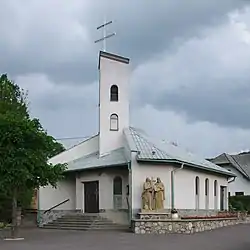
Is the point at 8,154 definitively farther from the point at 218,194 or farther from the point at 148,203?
the point at 218,194

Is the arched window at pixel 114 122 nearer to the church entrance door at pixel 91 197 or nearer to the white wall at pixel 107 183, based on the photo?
the white wall at pixel 107 183

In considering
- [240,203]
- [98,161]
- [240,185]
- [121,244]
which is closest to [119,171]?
[98,161]

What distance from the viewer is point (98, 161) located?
31000 mm

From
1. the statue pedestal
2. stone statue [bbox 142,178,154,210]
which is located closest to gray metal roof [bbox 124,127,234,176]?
stone statue [bbox 142,178,154,210]

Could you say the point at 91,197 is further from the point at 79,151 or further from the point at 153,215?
the point at 153,215

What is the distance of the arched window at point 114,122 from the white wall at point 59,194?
4.35 m

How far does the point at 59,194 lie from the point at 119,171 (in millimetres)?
5365

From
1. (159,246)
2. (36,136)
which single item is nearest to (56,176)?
(36,136)

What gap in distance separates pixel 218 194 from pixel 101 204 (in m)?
9.40

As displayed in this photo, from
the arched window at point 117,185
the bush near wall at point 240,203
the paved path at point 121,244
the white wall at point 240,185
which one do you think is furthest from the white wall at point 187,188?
the white wall at point 240,185

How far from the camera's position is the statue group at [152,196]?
91.8ft

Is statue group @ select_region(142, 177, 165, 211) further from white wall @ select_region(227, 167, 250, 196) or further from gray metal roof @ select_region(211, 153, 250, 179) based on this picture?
gray metal roof @ select_region(211, 153, 250, 179)

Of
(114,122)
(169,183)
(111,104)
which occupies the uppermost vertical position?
(111,104)

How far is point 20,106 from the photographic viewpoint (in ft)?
123
